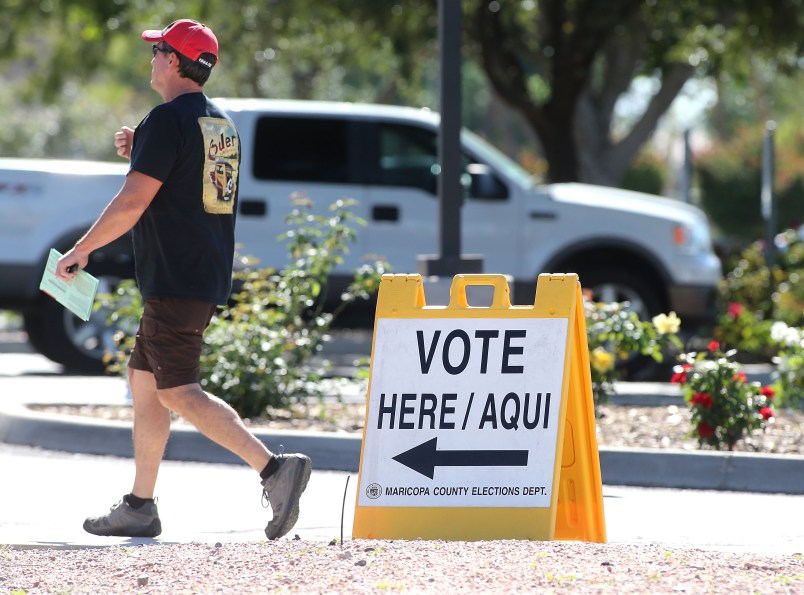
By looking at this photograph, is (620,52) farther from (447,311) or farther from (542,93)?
(542,93)

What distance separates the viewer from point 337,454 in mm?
7926

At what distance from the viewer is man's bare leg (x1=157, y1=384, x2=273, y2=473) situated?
5.74m

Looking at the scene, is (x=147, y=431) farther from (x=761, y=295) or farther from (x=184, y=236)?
(x=761, y=295)

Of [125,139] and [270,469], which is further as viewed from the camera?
[125,139]

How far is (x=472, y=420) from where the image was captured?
18.0ft

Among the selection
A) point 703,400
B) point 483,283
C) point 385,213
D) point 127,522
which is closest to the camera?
point 483,283

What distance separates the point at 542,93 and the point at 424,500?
37.9m

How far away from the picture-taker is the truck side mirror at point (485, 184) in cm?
1255

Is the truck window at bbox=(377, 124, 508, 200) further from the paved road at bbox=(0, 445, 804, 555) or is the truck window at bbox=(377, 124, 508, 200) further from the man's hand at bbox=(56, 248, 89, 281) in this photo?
the man's hand at bbox=(56, 248, 89, 281)

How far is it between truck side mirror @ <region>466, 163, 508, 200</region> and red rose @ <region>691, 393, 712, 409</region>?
4.90m

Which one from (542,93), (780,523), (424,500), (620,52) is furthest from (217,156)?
(542,93)

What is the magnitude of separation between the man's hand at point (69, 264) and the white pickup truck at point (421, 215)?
22.4 feet

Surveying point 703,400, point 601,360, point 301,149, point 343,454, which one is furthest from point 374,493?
point 301,149

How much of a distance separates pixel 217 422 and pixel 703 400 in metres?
3.10
